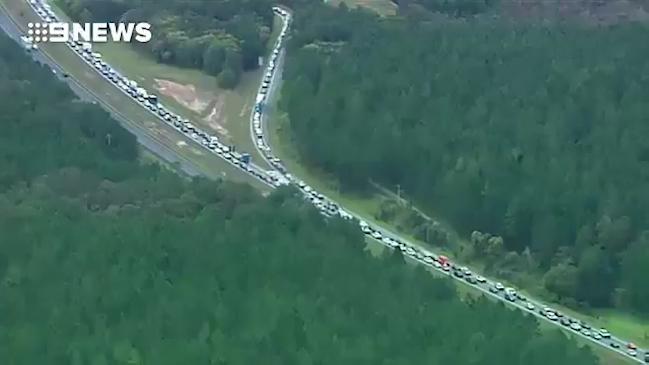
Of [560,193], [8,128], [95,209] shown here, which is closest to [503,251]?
[560,193]

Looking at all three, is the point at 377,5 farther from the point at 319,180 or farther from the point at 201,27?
the point at 319,180

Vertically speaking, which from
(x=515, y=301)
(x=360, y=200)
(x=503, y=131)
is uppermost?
(x=503, y=131)

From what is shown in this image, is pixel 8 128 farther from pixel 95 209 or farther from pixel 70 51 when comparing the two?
pixel 70 51

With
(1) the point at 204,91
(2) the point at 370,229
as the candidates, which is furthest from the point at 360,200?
(1) the point at 204,91

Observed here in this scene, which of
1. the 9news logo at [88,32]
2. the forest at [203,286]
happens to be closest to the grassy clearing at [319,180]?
the forest at [203,286]

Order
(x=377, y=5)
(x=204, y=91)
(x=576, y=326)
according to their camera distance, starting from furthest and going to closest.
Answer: (x=377, y=5), (x=204, y=91), (x=576, y=326)

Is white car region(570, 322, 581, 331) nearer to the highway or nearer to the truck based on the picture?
the highway

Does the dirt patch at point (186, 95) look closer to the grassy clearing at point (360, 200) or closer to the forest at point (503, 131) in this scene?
the grassy clearing at point (360, 200)
